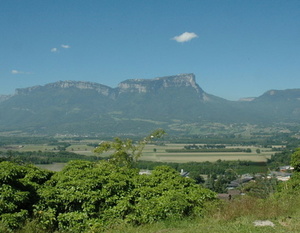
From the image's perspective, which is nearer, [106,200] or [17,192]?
[17,192]

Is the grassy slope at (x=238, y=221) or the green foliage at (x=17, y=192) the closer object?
the grassy slope at (x=238, y=221)

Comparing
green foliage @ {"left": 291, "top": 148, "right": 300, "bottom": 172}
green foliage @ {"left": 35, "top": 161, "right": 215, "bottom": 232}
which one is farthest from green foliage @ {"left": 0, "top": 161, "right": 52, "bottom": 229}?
green foliage @ {"left": 291, "top": 148, "right": 300, "bottom": 172}

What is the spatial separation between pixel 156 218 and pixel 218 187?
103 ft

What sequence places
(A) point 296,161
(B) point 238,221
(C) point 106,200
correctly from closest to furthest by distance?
1. (B) point 238,221
2. (C) point 106,200
3. (A) point 296,161

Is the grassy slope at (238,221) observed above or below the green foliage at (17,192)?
below

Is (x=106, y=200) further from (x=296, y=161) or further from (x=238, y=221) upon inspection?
(x=296, y=161)

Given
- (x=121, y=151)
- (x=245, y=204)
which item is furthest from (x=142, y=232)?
(x=121, y=151)

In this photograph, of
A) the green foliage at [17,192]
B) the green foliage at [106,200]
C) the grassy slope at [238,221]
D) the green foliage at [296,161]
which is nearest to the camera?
the grassy slope at [238,221]

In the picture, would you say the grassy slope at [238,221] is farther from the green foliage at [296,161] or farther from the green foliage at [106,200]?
the green foliage at [296,161]

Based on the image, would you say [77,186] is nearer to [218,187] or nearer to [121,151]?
[121,151]

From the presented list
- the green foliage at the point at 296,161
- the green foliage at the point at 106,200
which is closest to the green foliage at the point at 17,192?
the green foliage at the point at 106,200

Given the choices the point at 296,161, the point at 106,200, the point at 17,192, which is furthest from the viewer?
the point at 296,161

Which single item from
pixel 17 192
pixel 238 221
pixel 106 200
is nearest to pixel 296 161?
pixel 238 221

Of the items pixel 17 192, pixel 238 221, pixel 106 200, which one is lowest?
pixel 238 221
